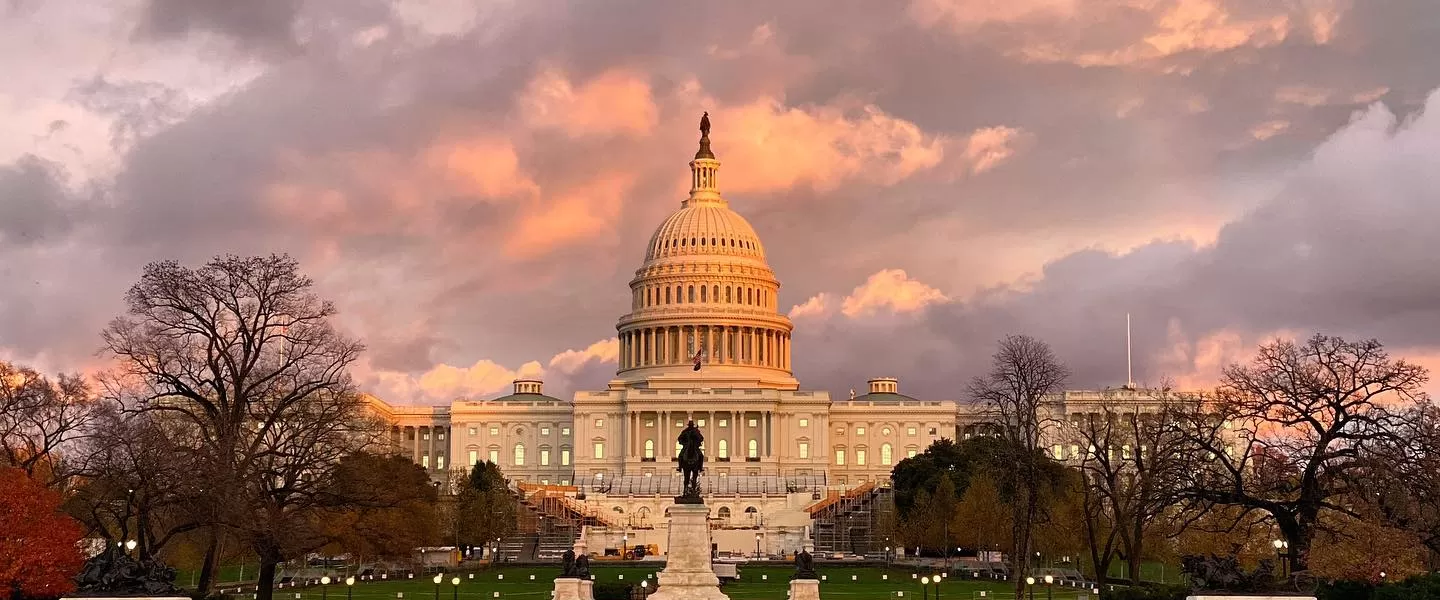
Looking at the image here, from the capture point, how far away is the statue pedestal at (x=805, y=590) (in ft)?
165

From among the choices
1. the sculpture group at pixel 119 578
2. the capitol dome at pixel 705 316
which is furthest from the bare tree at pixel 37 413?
the capitol dome at pixel 705 316

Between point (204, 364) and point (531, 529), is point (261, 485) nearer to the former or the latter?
point (204, 364)

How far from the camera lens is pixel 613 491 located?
148 metres

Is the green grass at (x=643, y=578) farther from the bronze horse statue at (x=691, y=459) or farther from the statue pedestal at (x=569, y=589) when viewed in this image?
the bronze horse statue at (x=691, y=459)

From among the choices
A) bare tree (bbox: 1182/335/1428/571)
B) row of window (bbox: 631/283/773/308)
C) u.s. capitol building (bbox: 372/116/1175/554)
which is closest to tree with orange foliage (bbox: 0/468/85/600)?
bare tree (bbox: 1182/335/1428/571)

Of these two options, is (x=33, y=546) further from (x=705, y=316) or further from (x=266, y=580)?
(x=705, y=316)

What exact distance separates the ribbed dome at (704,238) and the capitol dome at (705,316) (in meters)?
0.11

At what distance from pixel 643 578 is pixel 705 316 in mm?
105643

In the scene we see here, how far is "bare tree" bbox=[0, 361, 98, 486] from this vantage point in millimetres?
70938

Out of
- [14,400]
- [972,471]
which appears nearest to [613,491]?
[972,471]

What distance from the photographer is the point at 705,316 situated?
188750 mm

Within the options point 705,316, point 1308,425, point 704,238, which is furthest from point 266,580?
Answer: point 704,238

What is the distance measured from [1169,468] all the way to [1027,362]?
1336 cm

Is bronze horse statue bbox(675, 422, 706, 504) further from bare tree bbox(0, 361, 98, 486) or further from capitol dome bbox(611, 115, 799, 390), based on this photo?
capitol dome bbox(611, 115, 799, 390)
